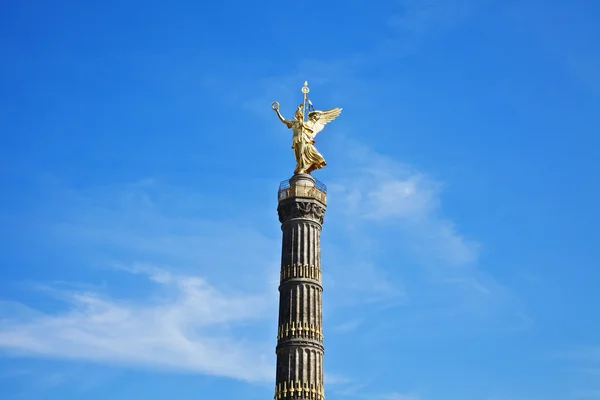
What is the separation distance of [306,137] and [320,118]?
7.95 feet

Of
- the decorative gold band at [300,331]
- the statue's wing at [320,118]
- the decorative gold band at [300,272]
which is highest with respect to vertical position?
the statue's wing at [320,118]

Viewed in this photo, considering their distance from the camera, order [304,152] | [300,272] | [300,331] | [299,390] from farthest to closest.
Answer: [304,152] < [300,272] < [300,331] < [299,390]

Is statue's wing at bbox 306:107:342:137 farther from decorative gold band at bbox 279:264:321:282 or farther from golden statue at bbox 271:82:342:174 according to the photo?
decorative gold band at bbox 279:264:321:282

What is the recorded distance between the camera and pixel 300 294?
6712cm

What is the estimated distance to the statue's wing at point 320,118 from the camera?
7375 cm

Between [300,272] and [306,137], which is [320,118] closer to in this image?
[306,137]

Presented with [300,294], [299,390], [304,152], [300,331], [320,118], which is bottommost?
[299,390]

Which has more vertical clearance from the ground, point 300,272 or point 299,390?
point 300,272

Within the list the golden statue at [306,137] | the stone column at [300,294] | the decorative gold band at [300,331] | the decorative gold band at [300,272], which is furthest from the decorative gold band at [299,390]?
the golden statue at [306,137]

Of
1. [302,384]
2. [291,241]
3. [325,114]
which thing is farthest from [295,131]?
[302,384]

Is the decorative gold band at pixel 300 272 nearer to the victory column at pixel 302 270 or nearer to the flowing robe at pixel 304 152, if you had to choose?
the victory column at pixel 302 270

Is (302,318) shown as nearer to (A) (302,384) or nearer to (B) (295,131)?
(A) (302,384)

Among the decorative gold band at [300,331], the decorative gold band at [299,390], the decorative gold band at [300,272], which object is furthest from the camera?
the decorative gold band at [300,272]

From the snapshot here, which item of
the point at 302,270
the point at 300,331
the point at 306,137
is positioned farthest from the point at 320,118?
the point at 300,331
